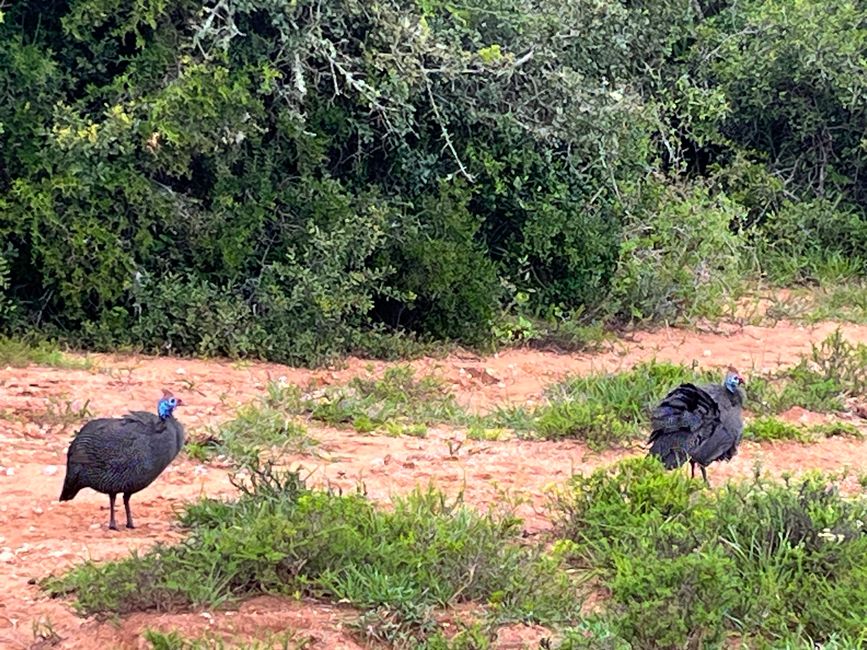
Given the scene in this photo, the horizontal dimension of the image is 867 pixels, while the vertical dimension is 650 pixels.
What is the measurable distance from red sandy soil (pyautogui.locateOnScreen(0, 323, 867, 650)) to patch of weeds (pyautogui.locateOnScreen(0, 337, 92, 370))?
12cm

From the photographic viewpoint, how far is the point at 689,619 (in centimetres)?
403

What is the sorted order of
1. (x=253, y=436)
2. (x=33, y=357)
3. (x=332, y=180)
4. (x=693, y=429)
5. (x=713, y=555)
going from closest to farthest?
(x=713, y=555) < (x=693, y=429) < (x=253, y=436) < (x=33, y=357) < (x=332, y=180)

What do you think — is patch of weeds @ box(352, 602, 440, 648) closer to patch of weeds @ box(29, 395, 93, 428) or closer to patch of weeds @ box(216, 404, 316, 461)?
patch of weeds @ box(216, 404, 316, 461)

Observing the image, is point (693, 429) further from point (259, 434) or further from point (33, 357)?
point (33, 357)

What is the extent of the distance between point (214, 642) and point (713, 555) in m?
1.74

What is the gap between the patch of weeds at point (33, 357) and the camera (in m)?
8.36

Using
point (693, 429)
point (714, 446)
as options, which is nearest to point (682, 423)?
point (693, 429)

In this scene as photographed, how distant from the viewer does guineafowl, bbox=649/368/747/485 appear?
5902 millimetres

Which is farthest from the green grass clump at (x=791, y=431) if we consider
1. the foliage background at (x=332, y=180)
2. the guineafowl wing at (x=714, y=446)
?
the foliage background at (x=332, y=180)

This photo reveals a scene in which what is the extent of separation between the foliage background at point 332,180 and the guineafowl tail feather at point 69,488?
377cm

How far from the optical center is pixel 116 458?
17.1 ft

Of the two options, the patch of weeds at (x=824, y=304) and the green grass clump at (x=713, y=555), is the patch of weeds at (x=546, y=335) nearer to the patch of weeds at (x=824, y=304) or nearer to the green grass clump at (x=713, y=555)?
the patch of weeds at (x=824, y=304)

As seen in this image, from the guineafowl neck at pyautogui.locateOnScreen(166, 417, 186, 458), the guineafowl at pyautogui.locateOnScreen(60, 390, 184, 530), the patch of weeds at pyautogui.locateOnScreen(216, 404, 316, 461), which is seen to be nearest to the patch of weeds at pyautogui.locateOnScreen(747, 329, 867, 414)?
the patch of weeds at pyautogui.locateOnScreen(216, 404, 316, 461)

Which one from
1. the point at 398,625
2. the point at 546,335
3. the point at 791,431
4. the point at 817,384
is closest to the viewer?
the point at 398,625
